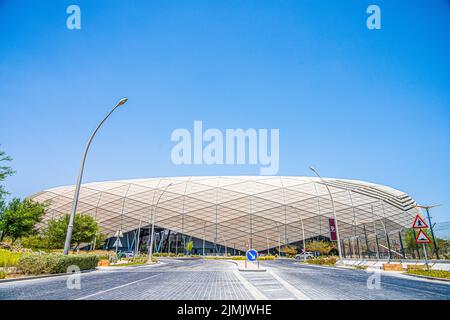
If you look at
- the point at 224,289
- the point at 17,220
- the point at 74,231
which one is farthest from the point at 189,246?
the point at 224,289

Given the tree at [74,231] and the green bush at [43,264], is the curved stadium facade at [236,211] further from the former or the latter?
the green bush at [43,264]

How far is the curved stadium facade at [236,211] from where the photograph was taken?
5962 cm

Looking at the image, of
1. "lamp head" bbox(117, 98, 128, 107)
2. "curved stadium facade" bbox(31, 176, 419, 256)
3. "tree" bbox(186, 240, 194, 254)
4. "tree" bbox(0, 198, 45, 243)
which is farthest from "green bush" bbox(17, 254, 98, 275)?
"tree" bbox(186, 240, 194, 254)

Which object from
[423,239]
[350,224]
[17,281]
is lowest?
[17,281]

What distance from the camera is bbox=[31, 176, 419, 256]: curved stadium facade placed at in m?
59.6

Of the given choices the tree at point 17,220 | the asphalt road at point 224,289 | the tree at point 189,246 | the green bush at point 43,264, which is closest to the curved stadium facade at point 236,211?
the tree at point 189,246

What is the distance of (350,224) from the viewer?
59688 millimetres

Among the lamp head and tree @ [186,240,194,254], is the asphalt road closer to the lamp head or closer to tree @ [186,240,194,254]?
the lamp head

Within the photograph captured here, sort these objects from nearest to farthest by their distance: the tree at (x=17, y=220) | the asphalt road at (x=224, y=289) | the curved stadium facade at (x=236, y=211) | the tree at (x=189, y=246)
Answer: the asphalt road at (x=224, y=289)
the tree at (x=17, y=220)
the curved stadium facade at (x=236, y=211)
the tree at (x=189, y=246)
